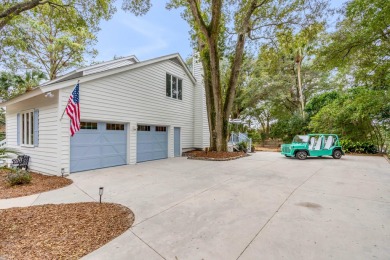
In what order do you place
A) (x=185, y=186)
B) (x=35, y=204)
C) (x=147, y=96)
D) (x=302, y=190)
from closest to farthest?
(x=35, y=204) → (x=302, y=190) → (x=185, y=186) → (x=147, y=96)

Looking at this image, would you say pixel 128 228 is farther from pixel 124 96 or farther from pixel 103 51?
pixel 103 51

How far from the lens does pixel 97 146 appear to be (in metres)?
8.19

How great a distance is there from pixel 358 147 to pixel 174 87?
1382cm

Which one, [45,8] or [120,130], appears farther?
[45,8]

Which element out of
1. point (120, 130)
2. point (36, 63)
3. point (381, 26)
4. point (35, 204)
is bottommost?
point (35, 204)

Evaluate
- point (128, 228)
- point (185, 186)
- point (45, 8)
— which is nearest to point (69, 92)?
point (185, 186)

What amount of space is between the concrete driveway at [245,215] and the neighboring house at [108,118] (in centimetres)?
214

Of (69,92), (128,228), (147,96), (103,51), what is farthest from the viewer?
(103,51)

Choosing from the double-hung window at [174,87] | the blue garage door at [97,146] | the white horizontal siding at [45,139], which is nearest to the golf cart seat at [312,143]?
the double-hung window at [174,87]

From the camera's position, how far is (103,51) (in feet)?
69.8

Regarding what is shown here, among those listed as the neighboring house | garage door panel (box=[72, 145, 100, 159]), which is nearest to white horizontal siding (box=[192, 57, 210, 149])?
the neighboring house

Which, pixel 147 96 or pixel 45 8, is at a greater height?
pixel 45 8

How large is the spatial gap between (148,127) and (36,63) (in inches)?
640

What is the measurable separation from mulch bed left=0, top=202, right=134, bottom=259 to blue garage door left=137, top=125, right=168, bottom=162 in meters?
6.11
